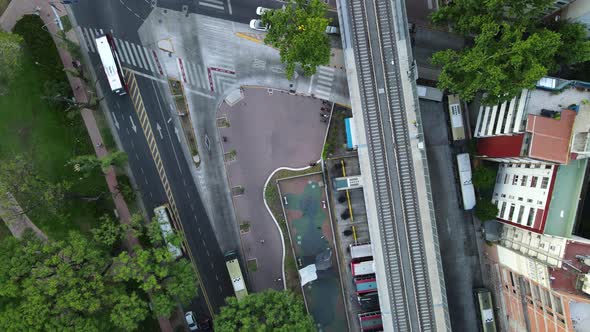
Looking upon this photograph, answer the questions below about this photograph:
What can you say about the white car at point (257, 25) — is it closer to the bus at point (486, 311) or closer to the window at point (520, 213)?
the window at point (520, 213)

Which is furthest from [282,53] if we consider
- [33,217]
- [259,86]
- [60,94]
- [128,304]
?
[33,217]

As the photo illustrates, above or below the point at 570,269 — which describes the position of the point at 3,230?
above

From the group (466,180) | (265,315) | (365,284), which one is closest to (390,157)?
(466,180)

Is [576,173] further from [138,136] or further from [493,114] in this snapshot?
[138,136]

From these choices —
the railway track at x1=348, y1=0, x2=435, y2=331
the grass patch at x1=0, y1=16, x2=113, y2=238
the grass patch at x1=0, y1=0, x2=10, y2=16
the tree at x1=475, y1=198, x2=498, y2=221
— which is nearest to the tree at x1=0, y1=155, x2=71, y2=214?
the grass patch at x1=0, y1=16, x2=113, y2=238

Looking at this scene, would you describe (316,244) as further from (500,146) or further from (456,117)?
(500,146)

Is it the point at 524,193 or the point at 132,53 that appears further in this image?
A: the point at 132,53

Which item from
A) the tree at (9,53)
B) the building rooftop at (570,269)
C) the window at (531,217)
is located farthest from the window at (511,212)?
the tree at (9,53)

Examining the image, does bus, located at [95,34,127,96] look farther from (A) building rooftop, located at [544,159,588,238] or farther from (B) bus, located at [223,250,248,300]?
(A) building rooftop, located at [544,159,588,238]
